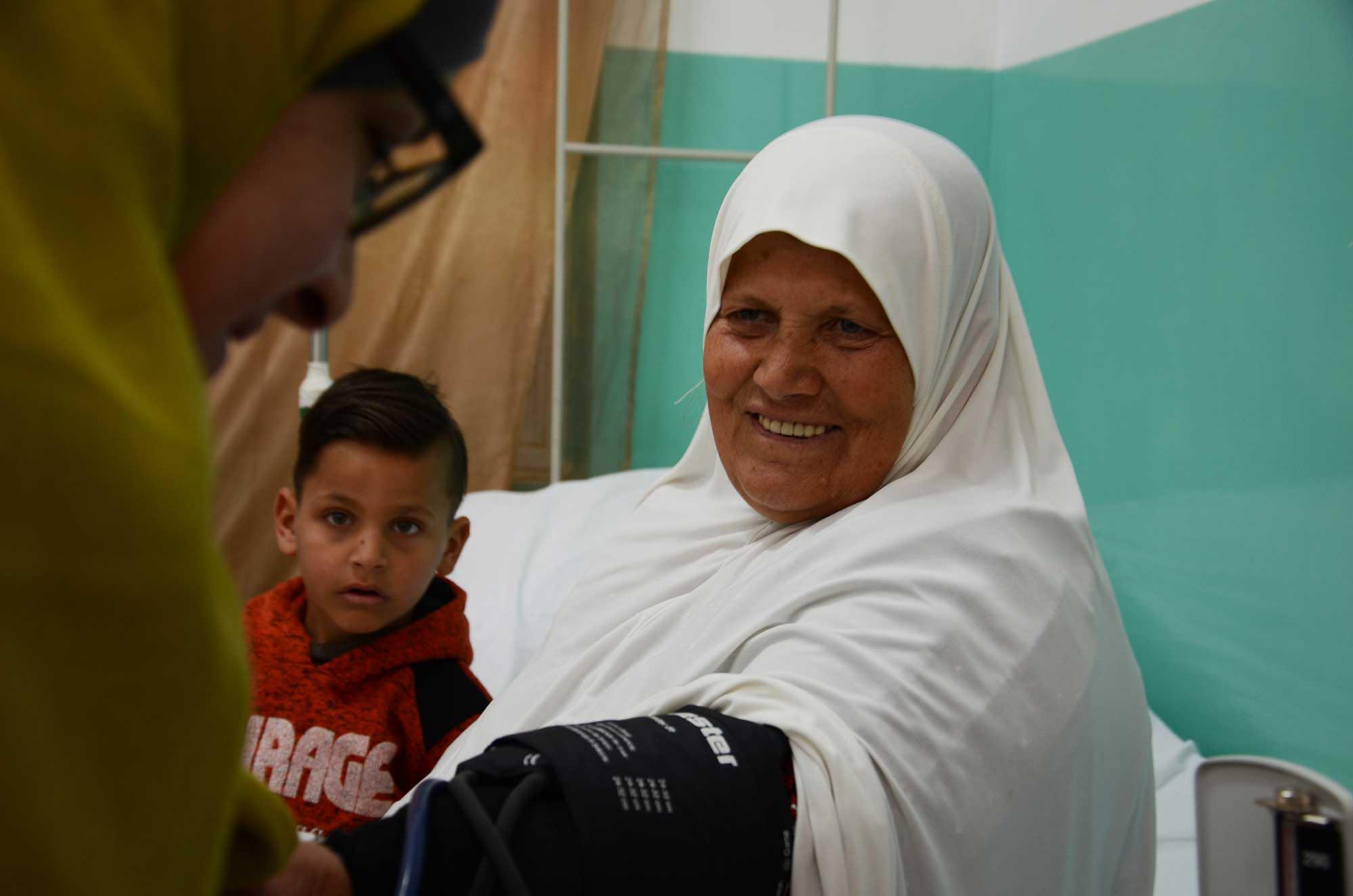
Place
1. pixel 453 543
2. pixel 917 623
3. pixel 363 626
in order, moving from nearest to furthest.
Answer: pixel 917 623 < pixel 363 626 < pixel 453 543

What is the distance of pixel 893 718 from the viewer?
114cm

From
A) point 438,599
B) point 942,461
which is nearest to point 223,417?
point 438,599

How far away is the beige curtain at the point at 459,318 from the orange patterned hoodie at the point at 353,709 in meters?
1.97

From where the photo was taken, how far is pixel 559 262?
134 inches

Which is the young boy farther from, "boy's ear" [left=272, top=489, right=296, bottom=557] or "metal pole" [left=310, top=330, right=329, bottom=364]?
"metal pole" [left=310, top=330, right=329, bottom=364]

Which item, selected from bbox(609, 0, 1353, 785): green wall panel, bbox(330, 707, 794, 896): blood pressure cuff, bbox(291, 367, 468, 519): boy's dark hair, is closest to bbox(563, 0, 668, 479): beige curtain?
bbox(609, 0, 1353, 785): green wall panel

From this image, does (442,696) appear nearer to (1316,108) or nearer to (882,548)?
(882,548)

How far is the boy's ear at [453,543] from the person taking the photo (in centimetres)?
173

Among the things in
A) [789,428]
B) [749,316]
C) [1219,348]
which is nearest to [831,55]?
[1219,348]

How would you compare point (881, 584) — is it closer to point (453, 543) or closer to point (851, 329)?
point (851, 329)

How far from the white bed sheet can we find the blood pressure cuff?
1.17 m

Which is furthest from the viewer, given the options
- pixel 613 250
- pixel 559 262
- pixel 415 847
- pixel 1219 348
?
pixel 613 250

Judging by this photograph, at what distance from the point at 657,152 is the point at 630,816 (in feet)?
8.88

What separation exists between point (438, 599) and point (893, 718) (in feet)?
2.64
